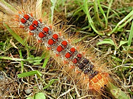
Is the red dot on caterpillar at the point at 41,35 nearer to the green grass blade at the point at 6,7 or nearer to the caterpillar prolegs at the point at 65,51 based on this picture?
the caterpillar prolegs at the point at 65,51

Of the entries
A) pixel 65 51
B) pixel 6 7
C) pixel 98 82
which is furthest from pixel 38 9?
pixel 98 82

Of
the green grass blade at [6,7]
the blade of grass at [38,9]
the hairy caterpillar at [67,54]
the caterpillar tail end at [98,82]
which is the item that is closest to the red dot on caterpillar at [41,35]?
the hairy caterpillar at [67,54]

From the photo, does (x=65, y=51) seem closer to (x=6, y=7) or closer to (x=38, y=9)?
(x=38, y=9)

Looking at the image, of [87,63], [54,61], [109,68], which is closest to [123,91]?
[109,68]

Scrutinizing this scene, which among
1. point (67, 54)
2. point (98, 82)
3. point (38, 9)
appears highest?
point (38, 9)

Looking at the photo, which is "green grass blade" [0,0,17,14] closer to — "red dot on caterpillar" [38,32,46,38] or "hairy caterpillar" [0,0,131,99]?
"hairy caterpillar" [0,0,131,99]

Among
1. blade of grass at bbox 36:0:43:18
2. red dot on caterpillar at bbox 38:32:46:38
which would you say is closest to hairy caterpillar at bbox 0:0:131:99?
red dot on caterpillar at bbox 38:32:46:38

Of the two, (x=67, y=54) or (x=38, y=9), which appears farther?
(x=38, y=9)

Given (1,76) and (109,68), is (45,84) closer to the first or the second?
(1,76)
